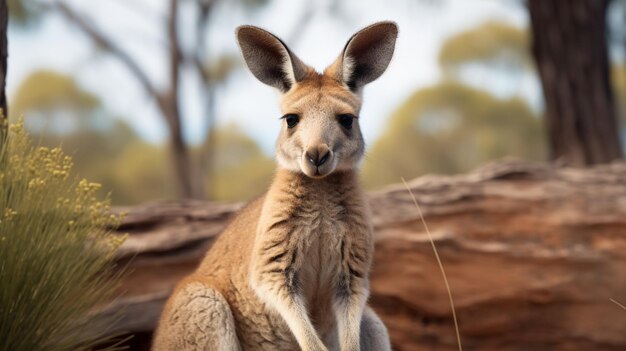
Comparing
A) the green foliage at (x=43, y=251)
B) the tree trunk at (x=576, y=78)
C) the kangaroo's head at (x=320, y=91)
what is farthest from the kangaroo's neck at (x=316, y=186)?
the tree trunk at (x=576, y=78)

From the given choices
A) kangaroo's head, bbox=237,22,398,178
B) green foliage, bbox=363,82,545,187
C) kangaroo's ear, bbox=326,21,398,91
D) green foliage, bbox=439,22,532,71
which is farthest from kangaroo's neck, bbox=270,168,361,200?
green foliage, bbox=439,22,532,71

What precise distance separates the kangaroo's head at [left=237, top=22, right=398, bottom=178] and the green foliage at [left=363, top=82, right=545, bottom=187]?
65.3 ft

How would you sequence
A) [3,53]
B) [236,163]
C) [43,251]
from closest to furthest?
[43,251] < [3,53] < [236,163]

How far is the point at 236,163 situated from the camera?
28.0 m

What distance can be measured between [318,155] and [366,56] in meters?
0.73

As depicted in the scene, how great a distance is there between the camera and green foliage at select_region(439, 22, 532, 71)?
24734 millimetres

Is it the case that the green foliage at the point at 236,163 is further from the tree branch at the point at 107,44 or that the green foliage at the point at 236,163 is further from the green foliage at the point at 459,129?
the tree branch at the point at 107,44

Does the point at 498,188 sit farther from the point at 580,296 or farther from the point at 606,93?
the point at 606,93

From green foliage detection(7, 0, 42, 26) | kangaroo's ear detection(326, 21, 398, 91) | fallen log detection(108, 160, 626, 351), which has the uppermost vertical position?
green foliage detection(7, 0, 42, 26)

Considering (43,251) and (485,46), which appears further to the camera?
(485,46)

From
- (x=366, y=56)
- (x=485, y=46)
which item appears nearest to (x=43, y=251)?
(x=366, y=56)

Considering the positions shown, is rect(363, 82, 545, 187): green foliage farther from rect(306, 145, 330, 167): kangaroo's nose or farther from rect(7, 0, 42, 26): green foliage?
rect(306, 145, 330, 167): kangaroo's nose

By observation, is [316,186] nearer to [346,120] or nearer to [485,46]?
[346,120]

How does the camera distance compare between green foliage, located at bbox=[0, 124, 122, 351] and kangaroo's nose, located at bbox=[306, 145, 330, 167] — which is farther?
green foliage, located at bbox=[0, 124, 122, 351]
